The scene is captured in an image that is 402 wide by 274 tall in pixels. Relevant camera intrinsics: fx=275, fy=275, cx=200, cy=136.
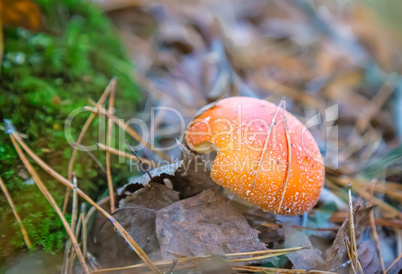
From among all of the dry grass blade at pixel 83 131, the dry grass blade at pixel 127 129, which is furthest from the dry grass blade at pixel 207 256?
the dry grass blade at pixel 127 129

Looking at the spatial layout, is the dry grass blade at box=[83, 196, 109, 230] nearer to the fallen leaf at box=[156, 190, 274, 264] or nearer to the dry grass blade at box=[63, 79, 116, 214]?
the dry grass blade at box=[63, 79, 116, 214]

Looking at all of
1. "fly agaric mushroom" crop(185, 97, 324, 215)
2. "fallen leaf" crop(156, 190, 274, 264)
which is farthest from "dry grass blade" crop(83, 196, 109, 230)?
"fly agaric mushroom" crop(185, 97, 324, 215)

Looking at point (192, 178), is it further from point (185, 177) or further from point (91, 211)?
point (91, 211)

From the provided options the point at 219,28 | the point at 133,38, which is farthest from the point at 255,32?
the point at 133,38

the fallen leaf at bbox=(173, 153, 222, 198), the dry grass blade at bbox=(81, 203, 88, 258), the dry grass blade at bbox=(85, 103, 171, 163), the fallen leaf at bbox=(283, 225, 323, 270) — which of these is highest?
the dry grass blade at bbox=(85, 103, 171, 163)

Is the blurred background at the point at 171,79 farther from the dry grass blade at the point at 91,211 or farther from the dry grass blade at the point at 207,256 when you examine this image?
the dry grass blade at the point at 207,256

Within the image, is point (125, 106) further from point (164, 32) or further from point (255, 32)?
point (255, 32)

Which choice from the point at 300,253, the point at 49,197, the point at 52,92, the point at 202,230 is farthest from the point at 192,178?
the point at 52,92
